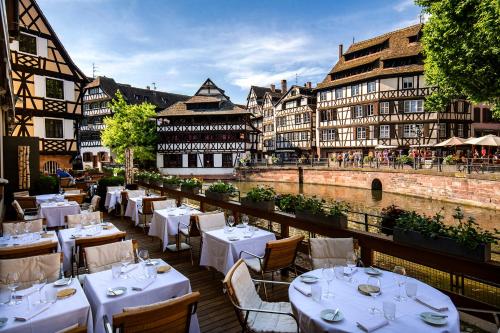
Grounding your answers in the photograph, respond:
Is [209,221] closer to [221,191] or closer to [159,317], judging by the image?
[221,191]

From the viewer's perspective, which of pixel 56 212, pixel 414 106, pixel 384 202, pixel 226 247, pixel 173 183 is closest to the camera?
pixel 226 247

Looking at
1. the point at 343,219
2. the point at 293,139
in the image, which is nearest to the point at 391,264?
the point at 343,219

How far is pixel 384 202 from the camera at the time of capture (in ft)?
84.5

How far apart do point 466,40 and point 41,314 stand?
18948 mm

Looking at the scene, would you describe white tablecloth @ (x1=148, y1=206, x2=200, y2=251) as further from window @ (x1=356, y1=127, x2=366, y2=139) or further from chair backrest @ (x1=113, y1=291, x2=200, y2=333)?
window @ (x1=356, y1=127, x2=366, y2=139)

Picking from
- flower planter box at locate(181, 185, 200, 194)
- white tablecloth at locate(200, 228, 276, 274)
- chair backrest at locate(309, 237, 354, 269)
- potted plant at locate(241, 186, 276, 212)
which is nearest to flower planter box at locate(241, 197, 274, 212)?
potted plant at locate(241, 186, 276, 212)

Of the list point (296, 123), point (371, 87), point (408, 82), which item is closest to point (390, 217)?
point (408, 82)

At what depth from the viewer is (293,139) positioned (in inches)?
1907

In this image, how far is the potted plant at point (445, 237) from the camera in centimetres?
398

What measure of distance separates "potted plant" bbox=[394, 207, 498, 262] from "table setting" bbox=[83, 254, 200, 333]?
121 inches

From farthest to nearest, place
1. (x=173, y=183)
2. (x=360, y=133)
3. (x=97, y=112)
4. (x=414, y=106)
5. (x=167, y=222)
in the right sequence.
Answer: (x=97, y=112) < (x=360, y=133) < (x=414, y=106) < (x=173, y=183) < (x=167, y=222)

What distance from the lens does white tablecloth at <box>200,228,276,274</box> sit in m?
5.81

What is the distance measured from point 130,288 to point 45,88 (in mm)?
22980

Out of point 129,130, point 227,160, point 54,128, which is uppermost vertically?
point 129,130
